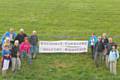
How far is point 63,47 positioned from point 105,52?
4172 millimetres

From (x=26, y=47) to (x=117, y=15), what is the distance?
19088mm

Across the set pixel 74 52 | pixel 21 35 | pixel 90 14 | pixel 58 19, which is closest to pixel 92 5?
pixel 90 14

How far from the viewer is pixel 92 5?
44906mm

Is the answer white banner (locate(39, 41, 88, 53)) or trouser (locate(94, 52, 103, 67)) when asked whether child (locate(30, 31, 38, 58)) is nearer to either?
white banner (locate(39, 41, 88, 53))

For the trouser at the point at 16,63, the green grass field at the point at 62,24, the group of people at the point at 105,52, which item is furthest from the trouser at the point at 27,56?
the group of people at the point at 105,52

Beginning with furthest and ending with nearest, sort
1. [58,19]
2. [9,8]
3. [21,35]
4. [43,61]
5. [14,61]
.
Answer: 1. [9,8]
2. [58,19]
3. [43,61]
4. [21,35]
5. [14,61]

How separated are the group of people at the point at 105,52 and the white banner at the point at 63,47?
191cm

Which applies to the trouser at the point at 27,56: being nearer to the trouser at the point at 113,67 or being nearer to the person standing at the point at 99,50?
the person standing at the point at 99,50

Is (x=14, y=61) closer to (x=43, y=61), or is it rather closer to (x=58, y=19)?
(x=43, y=61)

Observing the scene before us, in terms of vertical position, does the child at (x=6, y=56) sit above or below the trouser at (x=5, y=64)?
above

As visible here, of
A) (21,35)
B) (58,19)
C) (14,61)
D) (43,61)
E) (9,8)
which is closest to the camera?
Answer: (14,61)

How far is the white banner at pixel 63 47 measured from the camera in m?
27.0

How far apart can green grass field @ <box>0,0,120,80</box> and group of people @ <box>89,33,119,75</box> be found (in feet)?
1.52

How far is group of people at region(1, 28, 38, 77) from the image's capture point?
2267 centimetres
